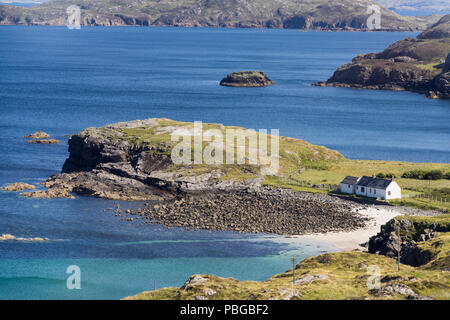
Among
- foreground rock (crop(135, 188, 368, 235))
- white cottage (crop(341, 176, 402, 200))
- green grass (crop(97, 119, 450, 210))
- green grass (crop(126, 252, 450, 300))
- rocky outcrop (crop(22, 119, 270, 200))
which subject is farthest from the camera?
rocky outcrop (crop(22, 119, 270, 200))

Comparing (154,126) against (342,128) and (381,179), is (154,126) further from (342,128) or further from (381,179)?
(342,128)

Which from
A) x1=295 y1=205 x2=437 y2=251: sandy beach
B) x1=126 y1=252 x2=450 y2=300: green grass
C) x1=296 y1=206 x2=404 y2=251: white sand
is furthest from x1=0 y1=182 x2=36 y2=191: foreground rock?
x1=126 y1=252 x2=450 y2=300: green grass

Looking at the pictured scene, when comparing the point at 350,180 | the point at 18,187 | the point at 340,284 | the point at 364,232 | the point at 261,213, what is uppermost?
the point at 340,284

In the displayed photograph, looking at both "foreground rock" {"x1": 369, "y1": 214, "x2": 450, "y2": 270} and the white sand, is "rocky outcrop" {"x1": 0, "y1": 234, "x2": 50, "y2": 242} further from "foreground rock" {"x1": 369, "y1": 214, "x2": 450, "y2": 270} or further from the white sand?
"foreground rock" {"x1": 369, "y1": 214, "x2": 450, "y2": 270}

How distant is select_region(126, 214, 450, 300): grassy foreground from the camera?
5741 cm

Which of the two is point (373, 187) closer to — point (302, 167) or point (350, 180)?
point (350, 180)

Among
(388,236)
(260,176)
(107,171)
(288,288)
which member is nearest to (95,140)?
(107,171)

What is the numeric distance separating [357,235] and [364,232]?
124cm

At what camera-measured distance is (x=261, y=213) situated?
98.5m

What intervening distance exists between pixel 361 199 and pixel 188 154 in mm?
29396

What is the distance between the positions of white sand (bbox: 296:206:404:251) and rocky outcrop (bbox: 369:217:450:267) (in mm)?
3117

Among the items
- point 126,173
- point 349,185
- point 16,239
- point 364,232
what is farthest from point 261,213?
point 16,239

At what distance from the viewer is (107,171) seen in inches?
4545

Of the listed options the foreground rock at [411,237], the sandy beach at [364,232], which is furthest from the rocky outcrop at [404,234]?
the sandy beach at [364,232]
